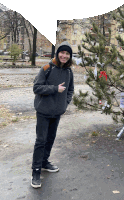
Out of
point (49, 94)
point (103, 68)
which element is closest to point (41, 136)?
point (49, 94)

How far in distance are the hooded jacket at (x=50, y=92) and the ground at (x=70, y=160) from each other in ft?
3.11

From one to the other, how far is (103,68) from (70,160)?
1.86 m

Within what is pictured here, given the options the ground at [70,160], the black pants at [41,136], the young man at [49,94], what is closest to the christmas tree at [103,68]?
the ground at [70,160]

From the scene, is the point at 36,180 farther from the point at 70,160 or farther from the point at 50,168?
the point at 70,160

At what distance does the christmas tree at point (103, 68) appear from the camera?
14.4ft

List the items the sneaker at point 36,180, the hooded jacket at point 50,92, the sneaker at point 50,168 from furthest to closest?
the sneaker at point 50,168 → the sneaker at point 36,180 → the hooded jacket at point 50,92

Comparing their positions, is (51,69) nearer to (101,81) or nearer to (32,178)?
(32,178)

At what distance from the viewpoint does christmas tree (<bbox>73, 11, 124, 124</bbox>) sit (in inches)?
173

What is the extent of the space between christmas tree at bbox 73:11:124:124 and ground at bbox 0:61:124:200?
30.2 inches

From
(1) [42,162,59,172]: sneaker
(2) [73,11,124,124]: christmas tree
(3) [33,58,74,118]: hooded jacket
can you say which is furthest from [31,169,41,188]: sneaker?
(2) [73,11,124,124]: christmas tree

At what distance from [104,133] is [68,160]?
61.2 inches

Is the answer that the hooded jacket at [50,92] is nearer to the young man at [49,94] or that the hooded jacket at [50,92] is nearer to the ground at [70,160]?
the young man at [49,94]

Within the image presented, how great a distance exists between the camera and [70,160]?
381cm

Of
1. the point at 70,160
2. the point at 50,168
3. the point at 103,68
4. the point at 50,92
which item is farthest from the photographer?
the point at 103,68
